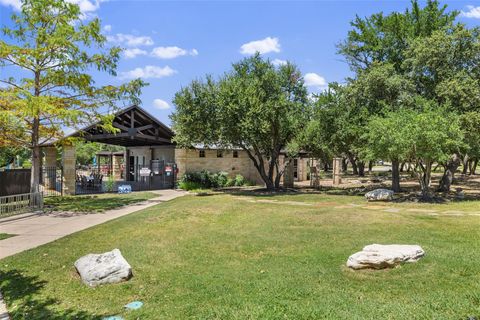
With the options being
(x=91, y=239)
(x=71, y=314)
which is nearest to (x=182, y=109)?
(x=91, y=239)

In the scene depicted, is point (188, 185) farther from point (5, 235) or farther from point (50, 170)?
point (5, 235)

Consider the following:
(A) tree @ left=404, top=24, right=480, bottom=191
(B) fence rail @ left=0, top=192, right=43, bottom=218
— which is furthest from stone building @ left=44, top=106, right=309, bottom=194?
(A) tree @ left=404, top=24, right=480, bottom=191

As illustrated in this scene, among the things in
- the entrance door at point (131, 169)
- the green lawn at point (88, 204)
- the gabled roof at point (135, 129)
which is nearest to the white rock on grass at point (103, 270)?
the green lawn at point (88, 204)

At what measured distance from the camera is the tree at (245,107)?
1806 centimetres

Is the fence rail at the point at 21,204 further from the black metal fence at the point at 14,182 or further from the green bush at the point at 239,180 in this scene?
the green bush at the point at 239,180

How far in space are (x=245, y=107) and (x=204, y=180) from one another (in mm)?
7362

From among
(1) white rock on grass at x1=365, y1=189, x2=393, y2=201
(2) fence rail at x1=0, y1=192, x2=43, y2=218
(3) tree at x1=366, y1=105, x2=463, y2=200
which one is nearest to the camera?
(2) fence rail at x1=0, y1=192, x2=43, y2=218

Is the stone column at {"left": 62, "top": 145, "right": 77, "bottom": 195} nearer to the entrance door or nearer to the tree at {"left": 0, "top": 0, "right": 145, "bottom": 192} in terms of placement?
the tree at {"left": 0, "top": 0, "right": 145, "bottom": 192}

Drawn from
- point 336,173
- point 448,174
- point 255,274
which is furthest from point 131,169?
point 255,274

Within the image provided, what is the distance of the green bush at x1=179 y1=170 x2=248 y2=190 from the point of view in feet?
74.2

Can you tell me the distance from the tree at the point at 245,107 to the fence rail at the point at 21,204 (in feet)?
26.9

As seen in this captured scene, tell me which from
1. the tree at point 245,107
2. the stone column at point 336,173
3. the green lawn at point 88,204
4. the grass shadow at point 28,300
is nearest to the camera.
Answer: the grass shadow at point 28,300

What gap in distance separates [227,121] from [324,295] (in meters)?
14.0

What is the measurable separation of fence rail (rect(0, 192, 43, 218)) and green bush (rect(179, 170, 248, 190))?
9796 millimetres
